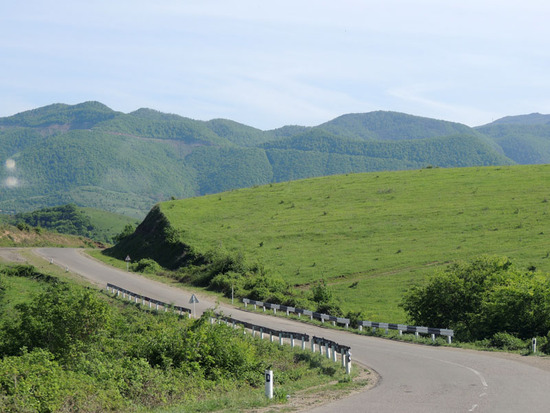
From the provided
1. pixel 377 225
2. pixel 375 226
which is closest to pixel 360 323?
pixel 375 226

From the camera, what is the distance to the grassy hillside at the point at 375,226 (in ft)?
202

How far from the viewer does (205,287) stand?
65.4 meters

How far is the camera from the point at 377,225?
80.7 m

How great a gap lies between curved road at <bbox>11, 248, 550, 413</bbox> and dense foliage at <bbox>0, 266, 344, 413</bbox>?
313 centimetres

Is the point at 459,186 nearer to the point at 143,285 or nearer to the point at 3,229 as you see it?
the point at 143,285

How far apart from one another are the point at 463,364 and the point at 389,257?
4264cm

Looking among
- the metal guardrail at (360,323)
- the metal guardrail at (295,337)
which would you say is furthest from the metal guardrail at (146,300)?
the metal guardrail at (360,323)

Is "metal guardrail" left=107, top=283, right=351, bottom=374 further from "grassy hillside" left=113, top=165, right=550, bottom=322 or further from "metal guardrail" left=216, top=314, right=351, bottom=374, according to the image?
"grassy hillside" left=113, top=165, right=550, bottom=322

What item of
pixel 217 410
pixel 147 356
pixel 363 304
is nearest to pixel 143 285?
pixel 363 304

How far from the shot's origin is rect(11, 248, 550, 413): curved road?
632 inches

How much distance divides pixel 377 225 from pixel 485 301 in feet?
156

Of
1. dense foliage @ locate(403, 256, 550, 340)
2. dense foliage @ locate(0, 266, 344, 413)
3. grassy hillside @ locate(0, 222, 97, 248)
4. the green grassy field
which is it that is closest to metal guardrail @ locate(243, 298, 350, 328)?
the green grassy field

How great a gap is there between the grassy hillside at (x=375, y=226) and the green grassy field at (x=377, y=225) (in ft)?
0.40

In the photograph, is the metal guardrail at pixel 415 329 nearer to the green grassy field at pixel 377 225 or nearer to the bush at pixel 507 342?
the bush at pixel 507 342
